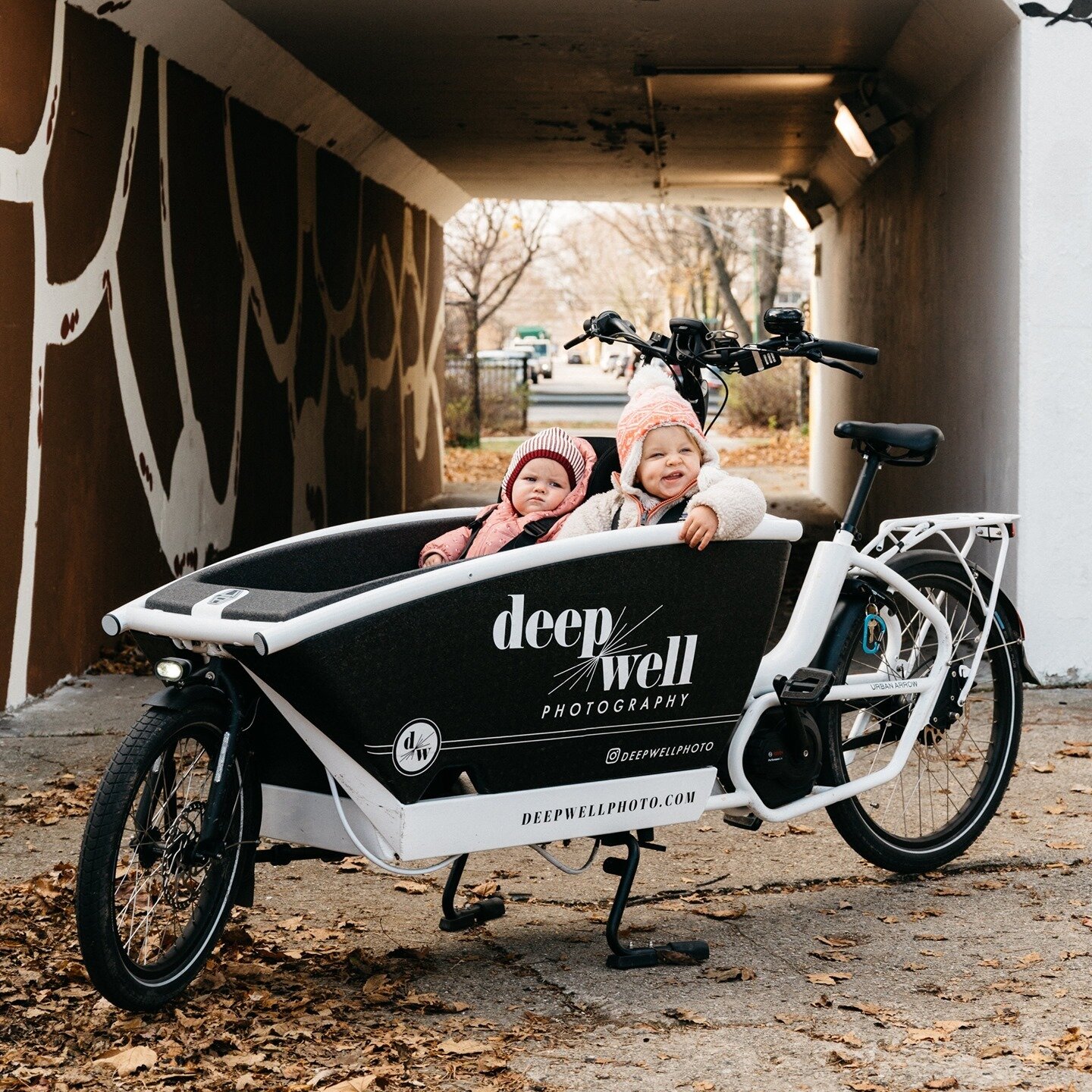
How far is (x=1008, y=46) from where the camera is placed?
22.8 ft

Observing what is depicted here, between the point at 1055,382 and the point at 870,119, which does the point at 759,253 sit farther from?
the point at 1055,382

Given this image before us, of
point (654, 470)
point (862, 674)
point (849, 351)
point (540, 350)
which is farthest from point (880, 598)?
point (540, 350)

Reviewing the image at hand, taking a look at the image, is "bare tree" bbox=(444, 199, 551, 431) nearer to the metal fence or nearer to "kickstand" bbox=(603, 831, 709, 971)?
the metal fence

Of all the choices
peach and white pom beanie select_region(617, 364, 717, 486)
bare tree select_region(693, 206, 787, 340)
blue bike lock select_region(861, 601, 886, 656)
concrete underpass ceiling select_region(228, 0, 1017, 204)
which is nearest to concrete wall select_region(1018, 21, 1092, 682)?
concrete underpass ceiling select_region(228, 0, 1017, 204)

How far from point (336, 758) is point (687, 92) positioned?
8.86m

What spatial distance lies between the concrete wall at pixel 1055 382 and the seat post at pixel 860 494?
289cm

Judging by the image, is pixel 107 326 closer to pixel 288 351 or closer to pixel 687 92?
pixel 288 351

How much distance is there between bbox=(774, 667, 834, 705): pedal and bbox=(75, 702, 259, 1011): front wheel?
131 centimetres

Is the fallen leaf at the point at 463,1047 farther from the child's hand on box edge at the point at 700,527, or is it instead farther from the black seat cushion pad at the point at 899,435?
the black seat cushion pad at the point at 899,435

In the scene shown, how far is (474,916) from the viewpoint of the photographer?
3.87m

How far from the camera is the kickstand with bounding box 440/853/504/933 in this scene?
385 cm

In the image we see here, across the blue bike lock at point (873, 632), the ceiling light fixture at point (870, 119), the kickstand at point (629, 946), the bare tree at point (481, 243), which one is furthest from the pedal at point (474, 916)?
the bare tree at point (481, 243)

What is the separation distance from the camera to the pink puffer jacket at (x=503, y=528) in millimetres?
3918

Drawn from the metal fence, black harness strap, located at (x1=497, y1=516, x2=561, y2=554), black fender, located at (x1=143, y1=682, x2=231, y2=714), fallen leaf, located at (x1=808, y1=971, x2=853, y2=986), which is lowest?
fallen leaf, located at (x1=808, y1=971, x2=853, y2=986)
